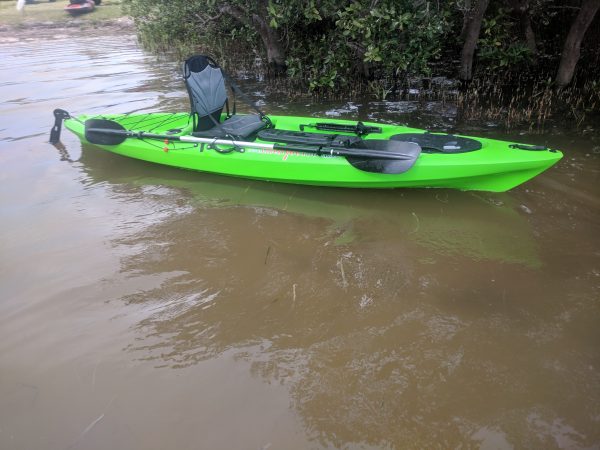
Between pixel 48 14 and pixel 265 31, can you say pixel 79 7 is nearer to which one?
pixel 48 14

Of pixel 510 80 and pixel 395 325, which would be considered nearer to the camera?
pixel 395 325

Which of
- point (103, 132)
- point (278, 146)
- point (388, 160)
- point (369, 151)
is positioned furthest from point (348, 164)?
point (103, 132)

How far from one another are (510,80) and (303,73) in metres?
4.18

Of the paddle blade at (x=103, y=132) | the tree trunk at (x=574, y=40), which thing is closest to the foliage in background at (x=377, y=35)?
the tree trunk at (x=574, y=40)

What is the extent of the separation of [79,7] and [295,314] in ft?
86.4

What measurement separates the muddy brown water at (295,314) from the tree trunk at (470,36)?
9.94ft

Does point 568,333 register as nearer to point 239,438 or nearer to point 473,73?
point 239,438

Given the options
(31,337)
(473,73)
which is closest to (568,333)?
(31,337)

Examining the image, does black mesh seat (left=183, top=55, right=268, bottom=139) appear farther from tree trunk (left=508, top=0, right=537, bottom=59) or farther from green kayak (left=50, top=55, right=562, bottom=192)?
tree trunk (left=508, top=0, right=537, bottom=59)

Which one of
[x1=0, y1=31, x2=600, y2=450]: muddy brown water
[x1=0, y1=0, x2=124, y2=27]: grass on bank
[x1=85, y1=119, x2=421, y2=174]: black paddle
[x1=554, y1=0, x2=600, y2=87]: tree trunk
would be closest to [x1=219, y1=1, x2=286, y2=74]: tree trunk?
[x1=85, y1=119, x2=421, y2=174]: black paddle

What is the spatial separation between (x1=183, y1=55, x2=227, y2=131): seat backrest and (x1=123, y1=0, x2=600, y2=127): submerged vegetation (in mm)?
1878

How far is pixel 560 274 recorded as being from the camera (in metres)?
3.51

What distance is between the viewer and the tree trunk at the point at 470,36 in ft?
23.1

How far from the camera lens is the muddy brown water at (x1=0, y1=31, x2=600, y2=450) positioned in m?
2.44
